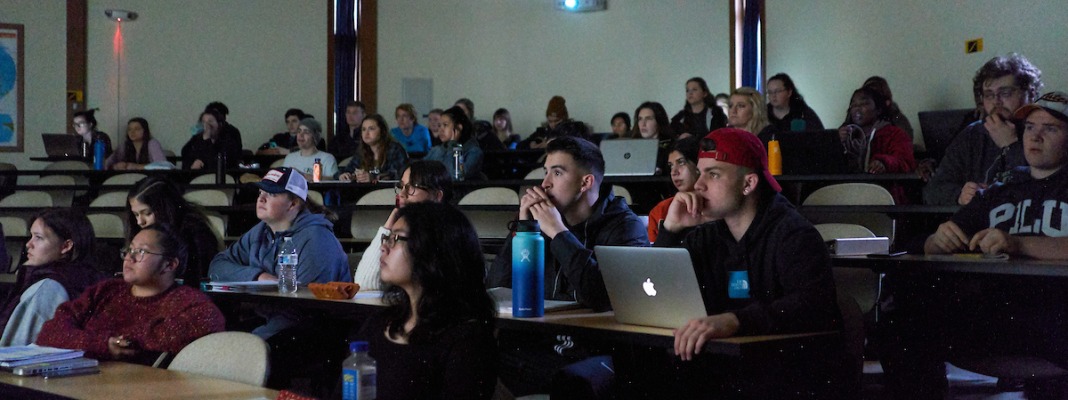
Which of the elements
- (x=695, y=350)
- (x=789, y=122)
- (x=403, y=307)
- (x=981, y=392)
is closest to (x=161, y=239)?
(x=403, y=307)

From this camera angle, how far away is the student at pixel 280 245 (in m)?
3.82

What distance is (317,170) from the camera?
7688mm

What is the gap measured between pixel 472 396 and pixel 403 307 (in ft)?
1.14

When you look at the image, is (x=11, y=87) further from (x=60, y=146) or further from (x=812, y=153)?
(x=812, y=153)

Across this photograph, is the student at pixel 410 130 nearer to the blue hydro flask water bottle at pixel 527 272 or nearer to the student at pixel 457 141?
the student at pixel 457 141

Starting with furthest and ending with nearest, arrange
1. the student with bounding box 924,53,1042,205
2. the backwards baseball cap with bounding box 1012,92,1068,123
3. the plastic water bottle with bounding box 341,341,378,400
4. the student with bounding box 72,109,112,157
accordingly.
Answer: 1. the student with bounding box 72,109,112,157
2. the student with bounding box 924,53,1042,205
3. the backwards baseball cap with bounding box 1012,92,1068,123
4. the plastic water bottle with bounding box 341,341,378,400

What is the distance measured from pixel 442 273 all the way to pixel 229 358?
1.96ft

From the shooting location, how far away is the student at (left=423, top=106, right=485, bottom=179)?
7.27m

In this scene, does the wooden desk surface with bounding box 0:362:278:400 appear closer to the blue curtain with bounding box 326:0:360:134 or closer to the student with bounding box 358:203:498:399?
the student with bounding box 358:203:498:399

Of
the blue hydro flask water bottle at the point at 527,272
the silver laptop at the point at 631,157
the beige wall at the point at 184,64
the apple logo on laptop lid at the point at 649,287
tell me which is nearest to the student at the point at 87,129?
the beige wall at the point at 184,64

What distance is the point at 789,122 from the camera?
6941 mm

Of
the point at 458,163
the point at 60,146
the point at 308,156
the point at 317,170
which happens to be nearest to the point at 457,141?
the point at 458,163

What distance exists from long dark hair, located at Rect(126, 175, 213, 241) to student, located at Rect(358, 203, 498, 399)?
88.9 inches

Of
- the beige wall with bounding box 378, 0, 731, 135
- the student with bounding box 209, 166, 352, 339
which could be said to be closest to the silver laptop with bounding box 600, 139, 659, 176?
the student with bounding box 209, 166, 352, 339
